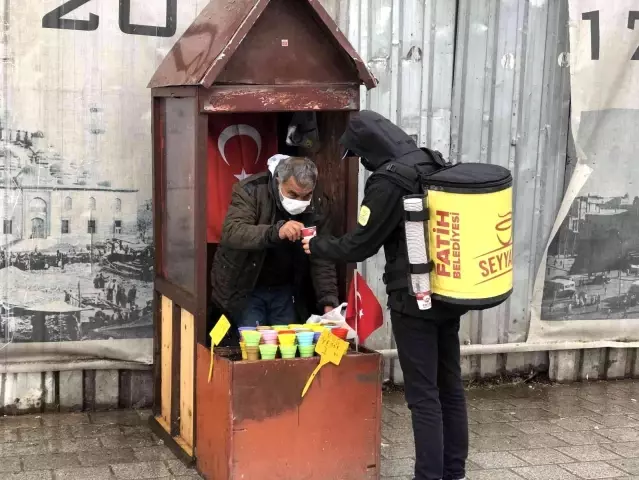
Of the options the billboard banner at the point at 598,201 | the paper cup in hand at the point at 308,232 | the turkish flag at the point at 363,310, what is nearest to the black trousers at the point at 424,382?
the turkish flag at the point at 363,310

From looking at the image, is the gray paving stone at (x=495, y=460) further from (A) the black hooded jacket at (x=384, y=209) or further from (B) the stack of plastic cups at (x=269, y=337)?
(B) the stack of plastic cups at (x=269, y=337)

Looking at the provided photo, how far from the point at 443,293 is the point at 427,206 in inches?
15.2

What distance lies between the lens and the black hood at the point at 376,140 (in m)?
4.16

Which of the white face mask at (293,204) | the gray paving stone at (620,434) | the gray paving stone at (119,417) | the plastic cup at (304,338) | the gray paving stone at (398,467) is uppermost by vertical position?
the white face mask at (293,204)

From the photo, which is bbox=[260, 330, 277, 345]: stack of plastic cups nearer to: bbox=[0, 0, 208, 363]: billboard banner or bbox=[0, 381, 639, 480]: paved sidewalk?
bbox=[0, 381, 639, 480]: paved sidewalk

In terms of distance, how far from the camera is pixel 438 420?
415 cm

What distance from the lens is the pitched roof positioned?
168 inches

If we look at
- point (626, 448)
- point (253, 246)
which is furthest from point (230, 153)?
point (626, 448)

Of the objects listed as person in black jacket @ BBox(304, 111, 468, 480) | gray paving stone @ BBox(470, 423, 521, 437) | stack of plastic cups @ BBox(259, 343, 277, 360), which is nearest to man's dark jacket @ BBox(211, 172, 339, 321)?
person in black jacket @ BBox(304, 111, 468, 480)

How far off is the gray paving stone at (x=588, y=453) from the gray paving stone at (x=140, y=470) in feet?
7.56

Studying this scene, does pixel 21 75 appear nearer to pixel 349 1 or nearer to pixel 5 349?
pixel 5 349

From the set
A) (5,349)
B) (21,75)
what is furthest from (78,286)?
(21,75)

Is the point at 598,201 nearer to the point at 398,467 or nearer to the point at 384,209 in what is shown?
the point at 398,467

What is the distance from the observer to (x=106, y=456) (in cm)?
492
